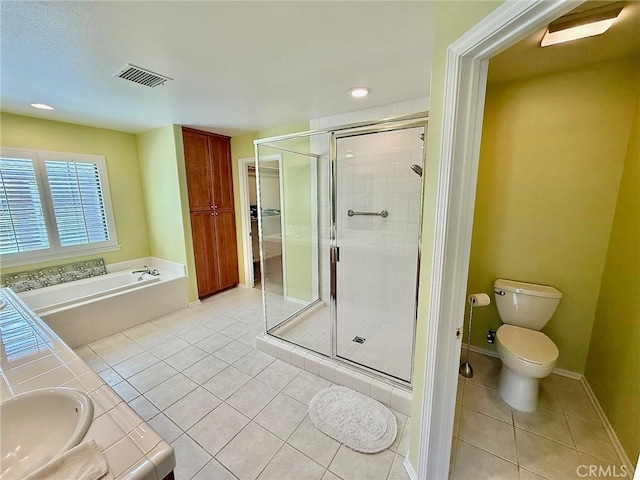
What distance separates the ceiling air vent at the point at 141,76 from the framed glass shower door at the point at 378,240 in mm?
1500

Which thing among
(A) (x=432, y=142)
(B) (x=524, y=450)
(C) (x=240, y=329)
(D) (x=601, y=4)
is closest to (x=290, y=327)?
(C) (x=240, y=329)

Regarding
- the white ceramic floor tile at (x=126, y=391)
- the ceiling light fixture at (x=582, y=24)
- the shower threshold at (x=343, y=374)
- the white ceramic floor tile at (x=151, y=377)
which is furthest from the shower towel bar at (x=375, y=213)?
the white ceramic floor tile at (x=126, y=391)

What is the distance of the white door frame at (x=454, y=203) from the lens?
0.82 m

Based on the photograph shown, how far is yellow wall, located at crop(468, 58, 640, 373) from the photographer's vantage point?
176 cm

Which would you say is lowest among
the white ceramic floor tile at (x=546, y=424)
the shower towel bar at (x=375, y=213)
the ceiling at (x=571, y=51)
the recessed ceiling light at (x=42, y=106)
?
the white ceramic floor tile at (x=546, y=424)

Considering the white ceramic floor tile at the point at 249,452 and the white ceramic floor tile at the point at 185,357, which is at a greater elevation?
the white ceramic floor tile at the point at 185,357

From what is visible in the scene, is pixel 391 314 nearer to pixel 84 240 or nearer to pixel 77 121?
pixel 84 240

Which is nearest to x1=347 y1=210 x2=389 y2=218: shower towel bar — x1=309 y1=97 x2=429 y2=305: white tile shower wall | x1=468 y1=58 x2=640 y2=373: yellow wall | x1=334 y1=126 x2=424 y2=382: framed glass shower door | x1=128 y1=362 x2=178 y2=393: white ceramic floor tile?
x1=334 y1=126 x2=424 y2=382: framed glass shower door

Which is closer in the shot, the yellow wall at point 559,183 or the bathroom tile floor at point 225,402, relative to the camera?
the bathroom tile floor at point 225,402

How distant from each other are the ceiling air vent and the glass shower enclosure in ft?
3.04

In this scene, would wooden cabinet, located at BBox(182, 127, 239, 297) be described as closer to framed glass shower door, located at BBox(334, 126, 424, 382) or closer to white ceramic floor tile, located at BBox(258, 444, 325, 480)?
framed glass shower door, located at BBox(334, 126, 424, 382)

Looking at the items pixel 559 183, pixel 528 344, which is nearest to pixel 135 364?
pixel 528 344

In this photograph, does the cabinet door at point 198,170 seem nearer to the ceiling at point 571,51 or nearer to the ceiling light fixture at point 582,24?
the ceiling at point 571,51

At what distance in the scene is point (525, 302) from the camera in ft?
6.56
